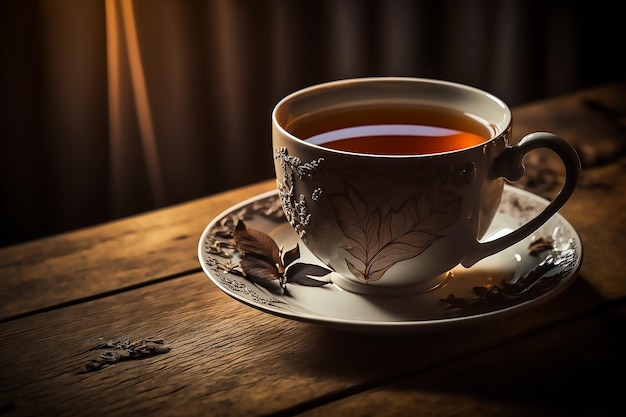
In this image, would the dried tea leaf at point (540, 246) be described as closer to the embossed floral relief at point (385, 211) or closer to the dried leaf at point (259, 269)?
the embossed floral relief at point (385, 211)

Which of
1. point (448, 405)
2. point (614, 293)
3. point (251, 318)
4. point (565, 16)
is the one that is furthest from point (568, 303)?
point (565, 16)

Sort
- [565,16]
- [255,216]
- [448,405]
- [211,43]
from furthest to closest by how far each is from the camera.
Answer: [565,16] < [211,43] < [255,216] < [448,405]

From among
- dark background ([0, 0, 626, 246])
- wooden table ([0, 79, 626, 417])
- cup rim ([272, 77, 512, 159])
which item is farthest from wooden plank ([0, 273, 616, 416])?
dark background ([0, 0, 626, 246])

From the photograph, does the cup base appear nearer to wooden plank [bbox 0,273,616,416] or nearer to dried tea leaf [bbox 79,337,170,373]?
wooden plank [bbox 0,273,616,416]

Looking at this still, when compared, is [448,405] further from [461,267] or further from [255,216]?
[255,216]

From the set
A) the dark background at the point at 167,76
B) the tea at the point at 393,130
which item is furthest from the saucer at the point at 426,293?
the dark background at the point at 167,76

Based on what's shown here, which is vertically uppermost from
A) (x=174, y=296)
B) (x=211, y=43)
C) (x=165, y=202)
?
(x=211, y=43)

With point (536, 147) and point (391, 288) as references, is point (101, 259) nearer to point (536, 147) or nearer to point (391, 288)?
point (391, 288)
